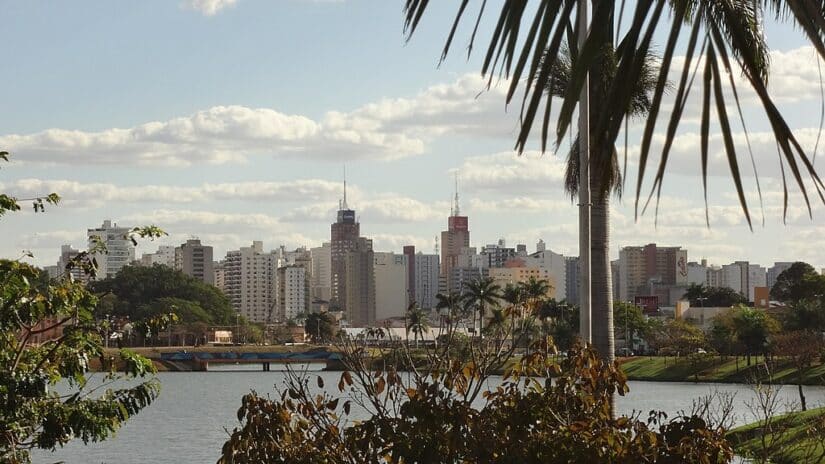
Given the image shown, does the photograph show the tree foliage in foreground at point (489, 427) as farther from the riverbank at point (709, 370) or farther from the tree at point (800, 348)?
the riverbank at point (709, 370)

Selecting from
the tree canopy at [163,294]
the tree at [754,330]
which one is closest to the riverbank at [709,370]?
the tree at [754,330]

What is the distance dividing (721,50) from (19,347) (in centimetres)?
988

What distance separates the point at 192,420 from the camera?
6047 centimetres

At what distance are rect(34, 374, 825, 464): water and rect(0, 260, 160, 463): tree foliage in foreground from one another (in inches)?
356

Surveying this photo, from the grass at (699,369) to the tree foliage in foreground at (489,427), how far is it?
72.5 metres

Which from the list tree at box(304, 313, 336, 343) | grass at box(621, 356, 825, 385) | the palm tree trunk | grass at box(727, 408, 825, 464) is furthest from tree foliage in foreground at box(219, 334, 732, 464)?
tree at box(304, 313, 336, 343)

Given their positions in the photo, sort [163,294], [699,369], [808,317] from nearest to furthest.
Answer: [808,317] < [699,369] < [163,294]

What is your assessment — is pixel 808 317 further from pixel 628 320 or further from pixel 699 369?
pixel 628 320

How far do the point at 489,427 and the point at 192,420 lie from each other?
5415cm

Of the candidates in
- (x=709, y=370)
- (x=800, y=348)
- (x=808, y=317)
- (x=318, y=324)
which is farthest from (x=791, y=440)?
(x=318, y=324)

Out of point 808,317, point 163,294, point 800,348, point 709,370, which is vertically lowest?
point 709,370

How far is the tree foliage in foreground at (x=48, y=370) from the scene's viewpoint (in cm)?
1120

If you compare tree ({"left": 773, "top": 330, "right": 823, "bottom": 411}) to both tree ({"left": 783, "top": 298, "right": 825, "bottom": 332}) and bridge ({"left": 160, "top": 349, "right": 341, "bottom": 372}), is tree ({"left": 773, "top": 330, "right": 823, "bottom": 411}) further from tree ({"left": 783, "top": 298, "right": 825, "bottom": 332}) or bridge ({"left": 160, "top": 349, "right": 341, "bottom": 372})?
bridge ({"left": 160, "top": 349, "right": 341, "bottom": 372})

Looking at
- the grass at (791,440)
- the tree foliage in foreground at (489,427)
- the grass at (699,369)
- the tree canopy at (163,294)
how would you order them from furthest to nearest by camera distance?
the tree canopy at (163,294)
the grass at (699,369)
the grass at (791,440)
the tree foliage in foreground at (489,427)
